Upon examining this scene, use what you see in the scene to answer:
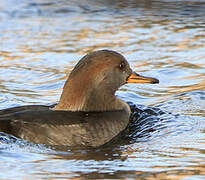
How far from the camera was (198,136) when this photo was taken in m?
6.91

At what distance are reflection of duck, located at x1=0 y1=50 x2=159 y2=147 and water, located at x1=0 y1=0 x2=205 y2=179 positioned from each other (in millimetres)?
169

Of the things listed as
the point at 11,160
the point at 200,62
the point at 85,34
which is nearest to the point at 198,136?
the point at 11,160

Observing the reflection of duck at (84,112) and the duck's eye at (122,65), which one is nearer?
the reflection of duck at (84,112)

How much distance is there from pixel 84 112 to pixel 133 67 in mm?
3030

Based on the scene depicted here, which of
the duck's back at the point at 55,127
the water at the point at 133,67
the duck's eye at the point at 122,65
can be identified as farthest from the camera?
the duck's eye at the point at 122,65

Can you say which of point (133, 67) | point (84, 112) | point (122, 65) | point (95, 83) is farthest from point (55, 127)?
point (133, 67)

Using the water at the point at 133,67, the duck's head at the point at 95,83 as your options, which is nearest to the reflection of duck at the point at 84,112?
the duck's head at the point at 95,83

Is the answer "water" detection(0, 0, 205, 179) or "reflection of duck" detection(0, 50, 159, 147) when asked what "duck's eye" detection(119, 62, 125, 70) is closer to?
"reflection of duck" detection(0, 50, 159, 147)

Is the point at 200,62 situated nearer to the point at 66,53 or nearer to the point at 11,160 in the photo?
the point at 66,53

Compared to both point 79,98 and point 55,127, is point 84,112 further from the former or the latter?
point 55,127

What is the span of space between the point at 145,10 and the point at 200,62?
3439 millimetres

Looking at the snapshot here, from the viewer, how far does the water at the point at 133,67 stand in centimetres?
594

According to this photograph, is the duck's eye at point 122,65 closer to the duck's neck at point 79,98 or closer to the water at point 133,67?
the duck's neck at point 79,98

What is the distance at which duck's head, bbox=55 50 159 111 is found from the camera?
7.22 meters
